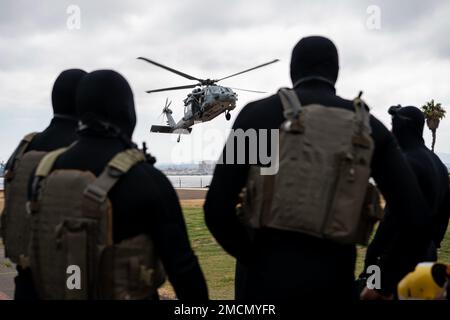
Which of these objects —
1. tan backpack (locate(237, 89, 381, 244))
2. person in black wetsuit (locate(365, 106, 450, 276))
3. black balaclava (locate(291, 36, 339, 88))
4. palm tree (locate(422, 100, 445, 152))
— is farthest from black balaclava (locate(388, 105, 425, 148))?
palm tree (locate(422, 100, 445, 152))

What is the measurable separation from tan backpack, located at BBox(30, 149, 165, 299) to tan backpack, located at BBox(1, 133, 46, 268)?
0.73 m

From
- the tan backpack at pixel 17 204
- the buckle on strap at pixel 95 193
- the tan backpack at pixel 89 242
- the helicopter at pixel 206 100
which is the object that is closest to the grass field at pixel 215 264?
the tan backpack at pixel 17 204

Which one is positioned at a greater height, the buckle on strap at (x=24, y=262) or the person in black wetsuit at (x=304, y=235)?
the person in black wetsuit at (x=304, y=235)

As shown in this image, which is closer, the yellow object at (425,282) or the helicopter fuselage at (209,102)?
the yellow object at (425,282)

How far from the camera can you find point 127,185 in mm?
2289

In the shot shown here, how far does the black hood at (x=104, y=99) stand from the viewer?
8.16 ft

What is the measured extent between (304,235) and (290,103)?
65 cm

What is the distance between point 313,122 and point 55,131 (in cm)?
188

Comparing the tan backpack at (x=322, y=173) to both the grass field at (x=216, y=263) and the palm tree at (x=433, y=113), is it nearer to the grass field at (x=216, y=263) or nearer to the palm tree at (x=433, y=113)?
the grass field at (x=216, y=263)

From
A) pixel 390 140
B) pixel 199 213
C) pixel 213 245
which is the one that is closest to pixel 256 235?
pixel 390 140

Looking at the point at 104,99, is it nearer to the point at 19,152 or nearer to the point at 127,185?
the point at 127,185

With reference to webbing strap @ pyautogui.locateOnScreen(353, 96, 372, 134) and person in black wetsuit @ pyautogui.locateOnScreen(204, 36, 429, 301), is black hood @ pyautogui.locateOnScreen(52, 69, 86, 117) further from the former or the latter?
webbing strap @ pyautogui.locateOnScreen(353, 96, 372, 134)

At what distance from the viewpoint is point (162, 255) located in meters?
2.36

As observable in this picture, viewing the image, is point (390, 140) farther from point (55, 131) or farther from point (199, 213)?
point (199, 213)
